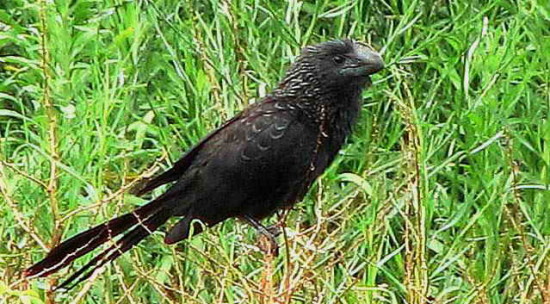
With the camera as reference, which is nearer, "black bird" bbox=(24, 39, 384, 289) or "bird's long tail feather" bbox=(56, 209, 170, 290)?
"bird's long tail feather" bbox=(56, 209, 170, 290)

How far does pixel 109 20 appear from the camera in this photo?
4820 mm

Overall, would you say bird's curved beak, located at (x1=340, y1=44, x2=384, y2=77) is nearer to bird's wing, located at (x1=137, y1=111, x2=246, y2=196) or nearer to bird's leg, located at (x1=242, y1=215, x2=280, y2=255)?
bird's wing, located at (x1=137, y1=111, x2=246, y2=196)

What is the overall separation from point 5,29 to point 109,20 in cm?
36

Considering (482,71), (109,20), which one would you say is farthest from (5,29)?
(482,71)

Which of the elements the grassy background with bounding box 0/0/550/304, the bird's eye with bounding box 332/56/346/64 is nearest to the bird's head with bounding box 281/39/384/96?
the bird's eye with bounding box 332/56/346/64

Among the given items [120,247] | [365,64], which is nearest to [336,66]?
[365,64]

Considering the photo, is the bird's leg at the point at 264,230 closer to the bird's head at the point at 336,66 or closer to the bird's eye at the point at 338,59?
the bird's head at the point at 336,66

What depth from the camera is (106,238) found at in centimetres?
374

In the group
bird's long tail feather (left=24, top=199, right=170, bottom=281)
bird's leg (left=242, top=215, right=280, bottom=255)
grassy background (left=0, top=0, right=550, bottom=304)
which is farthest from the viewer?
grassy background (left=0, top=0, right=550, bottom=304)

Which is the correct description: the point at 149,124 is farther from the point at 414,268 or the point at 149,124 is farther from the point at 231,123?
the point at 414,268

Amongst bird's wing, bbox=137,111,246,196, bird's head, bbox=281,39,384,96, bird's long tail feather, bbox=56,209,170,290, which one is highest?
bird's head, bbox=281,39,384,96

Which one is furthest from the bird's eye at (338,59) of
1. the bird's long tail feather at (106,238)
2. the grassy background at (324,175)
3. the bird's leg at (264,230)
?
the bird's long tail feather at (106,238)

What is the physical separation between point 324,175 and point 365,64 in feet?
1.91

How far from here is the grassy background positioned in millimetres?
3992
